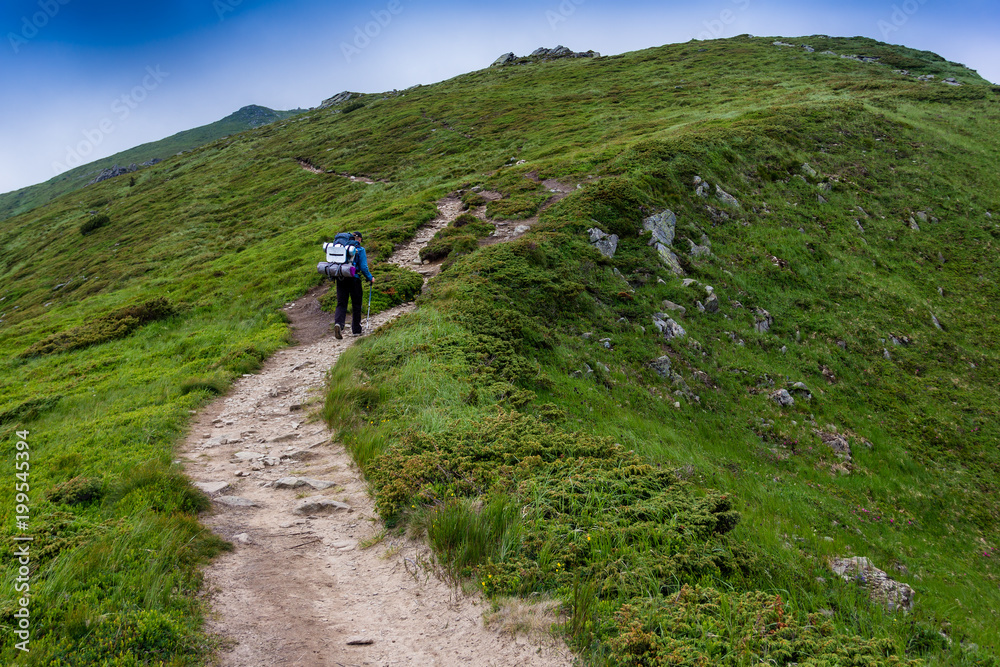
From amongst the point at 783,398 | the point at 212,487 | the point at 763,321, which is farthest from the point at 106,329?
the point at 763,321

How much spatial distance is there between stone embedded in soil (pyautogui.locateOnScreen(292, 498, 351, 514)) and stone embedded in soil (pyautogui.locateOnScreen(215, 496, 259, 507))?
32.6 inches

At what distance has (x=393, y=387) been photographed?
11.7m

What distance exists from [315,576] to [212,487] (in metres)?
3.43

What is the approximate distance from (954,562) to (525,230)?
62.9ft

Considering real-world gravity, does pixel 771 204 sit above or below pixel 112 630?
above

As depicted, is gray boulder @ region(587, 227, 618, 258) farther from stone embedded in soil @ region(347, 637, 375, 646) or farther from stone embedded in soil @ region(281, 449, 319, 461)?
stone embedded in soil @ region(347, 637, 375, 646)

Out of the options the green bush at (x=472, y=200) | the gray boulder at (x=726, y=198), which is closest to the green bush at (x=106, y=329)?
the green bush at (x=472, y=200)

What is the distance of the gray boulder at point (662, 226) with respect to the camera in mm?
22609

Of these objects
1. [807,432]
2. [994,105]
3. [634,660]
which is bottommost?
[807,432]

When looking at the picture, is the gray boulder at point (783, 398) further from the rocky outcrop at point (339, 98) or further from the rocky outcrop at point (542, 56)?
the rocky outcrop at point (339, 98)

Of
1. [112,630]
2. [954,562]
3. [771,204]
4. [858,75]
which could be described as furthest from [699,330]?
[858,75]

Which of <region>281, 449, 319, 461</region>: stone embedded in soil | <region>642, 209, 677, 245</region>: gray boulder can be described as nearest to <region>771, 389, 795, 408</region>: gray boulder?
<region>642, 209, 677, 245</region>: gray boulder

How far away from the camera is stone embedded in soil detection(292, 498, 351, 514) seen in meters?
8.24

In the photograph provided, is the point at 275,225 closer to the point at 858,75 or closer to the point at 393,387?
the point at 393,387
